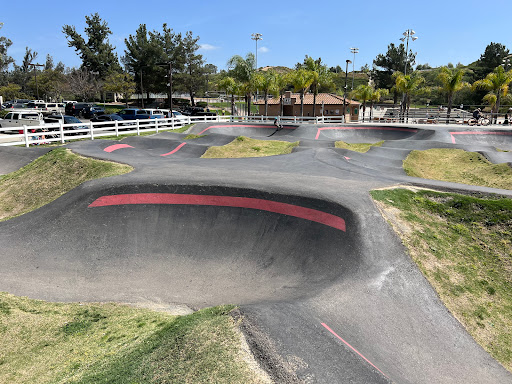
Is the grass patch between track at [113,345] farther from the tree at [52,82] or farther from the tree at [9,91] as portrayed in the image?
the tree at [9,91]

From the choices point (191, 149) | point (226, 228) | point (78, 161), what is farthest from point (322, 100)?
point (226, 228)

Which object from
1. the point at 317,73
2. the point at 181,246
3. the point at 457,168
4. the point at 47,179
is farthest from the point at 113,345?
the point at 317,73

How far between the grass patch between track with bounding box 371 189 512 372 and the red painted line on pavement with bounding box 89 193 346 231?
2.29 meters

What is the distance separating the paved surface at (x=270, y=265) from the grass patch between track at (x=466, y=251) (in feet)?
1.65

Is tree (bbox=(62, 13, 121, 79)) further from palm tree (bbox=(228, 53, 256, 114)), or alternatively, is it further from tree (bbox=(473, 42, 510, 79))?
tree (bbox=(473, 42, 510, 79))

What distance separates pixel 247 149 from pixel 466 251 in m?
20.3

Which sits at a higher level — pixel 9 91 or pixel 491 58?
pixel 491 58

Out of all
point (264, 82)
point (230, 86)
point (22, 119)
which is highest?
point (264, 82)

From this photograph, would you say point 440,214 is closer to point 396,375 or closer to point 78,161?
point 396,375

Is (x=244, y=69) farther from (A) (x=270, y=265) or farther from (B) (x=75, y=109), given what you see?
(A) (x=270, y=265)

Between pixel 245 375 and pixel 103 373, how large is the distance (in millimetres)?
2038

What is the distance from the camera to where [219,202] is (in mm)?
12438

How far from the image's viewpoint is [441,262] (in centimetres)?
923

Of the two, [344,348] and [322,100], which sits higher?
[322,100]
